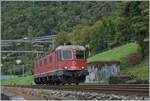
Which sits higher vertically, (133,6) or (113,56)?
(133,6)

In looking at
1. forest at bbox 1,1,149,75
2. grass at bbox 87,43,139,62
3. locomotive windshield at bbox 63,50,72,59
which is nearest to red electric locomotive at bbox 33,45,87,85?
locomotive windshield at bbox 63,50,72,59

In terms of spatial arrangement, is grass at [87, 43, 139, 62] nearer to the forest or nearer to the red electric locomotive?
the forest

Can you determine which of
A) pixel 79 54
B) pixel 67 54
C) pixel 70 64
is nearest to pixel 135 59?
pixel 79 54

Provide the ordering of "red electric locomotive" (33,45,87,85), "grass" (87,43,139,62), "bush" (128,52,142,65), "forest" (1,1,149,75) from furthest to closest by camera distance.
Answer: "forest" (1,1,149,75) → "grass" (87,43,139,62) → "bush" (128,52,142,65) → "red electric locomotive" (33,45,87,85)

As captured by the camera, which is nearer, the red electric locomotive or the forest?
the red electric locomotive

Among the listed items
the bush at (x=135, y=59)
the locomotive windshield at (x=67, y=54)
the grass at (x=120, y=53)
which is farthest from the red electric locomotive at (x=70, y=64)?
the grass at (x=120, y=53)

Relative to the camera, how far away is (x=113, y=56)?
2185 inches

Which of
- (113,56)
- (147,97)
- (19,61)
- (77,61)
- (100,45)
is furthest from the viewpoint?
(19,61)

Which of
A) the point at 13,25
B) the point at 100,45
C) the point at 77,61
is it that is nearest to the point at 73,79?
the point at 77,61

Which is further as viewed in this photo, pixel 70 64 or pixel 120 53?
pixel 120 53

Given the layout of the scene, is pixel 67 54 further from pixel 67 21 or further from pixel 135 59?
pixel 67 21

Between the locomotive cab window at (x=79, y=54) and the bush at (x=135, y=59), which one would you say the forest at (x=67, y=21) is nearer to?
the bush at (x=135, y=59)

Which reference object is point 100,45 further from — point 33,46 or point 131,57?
point 33,46

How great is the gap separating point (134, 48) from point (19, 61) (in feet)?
135
